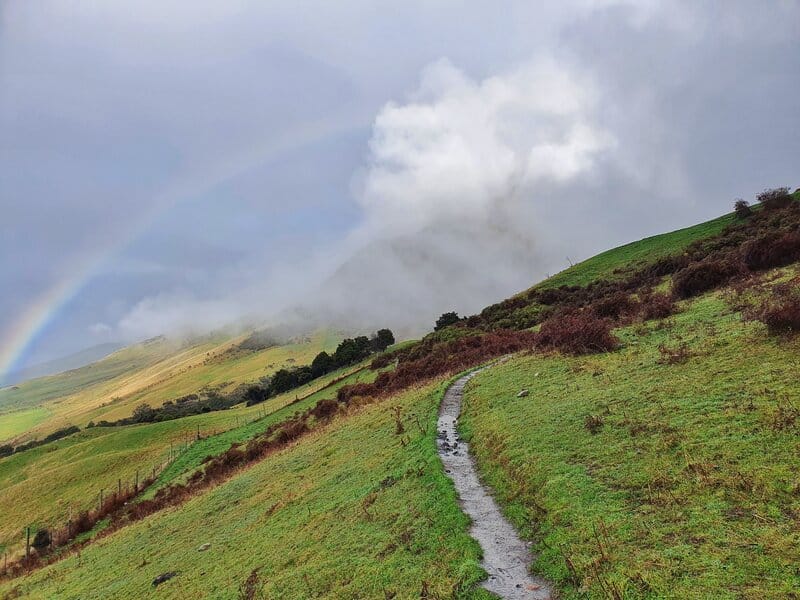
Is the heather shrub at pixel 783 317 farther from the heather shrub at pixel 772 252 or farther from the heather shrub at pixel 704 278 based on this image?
the heather shrub at pixel 772 252

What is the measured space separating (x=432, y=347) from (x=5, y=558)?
160ft

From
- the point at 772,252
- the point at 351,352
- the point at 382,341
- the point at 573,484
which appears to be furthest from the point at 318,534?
the point at 382,341

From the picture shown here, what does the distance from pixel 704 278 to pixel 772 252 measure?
3.81 m

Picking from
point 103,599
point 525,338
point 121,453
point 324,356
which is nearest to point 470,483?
point 103,599

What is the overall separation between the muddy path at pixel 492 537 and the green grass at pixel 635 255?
5807cm

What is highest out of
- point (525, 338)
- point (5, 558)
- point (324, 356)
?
point (324, 356)

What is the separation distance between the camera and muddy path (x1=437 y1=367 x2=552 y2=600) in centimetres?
901

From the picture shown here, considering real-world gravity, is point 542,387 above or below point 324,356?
below

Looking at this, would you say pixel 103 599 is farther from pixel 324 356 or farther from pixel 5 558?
pixel 324 356

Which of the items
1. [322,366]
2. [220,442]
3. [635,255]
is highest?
[322,366]

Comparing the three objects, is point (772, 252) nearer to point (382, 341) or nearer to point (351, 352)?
point (382, 341)

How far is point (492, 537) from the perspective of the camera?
11203 mm

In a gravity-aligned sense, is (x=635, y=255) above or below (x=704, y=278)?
above

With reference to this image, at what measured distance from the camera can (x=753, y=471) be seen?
9.32 metres
